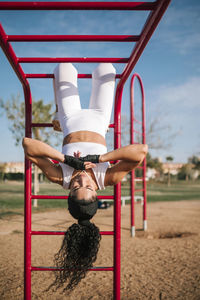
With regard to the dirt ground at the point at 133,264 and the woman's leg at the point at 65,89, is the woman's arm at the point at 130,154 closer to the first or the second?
the woman's leg at the point at 65,89

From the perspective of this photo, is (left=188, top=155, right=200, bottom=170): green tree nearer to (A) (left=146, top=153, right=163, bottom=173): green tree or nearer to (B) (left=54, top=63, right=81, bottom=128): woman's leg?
(A) (left=146, top=153, right=163, bottom=173): green tree

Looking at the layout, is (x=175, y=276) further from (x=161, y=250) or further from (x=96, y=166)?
(x=96, y=166)

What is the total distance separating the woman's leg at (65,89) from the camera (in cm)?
254

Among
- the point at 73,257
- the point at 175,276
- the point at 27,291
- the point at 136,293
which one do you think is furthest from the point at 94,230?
the point at 175,276

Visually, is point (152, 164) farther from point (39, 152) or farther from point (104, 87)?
point (39, 152)

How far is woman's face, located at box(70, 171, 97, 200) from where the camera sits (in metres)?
2.09

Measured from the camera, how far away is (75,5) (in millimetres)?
1473

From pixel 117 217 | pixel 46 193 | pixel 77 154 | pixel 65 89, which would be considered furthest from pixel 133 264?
pixel 46 193

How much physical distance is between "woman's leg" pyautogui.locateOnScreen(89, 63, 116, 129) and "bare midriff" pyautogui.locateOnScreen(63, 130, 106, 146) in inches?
9.5

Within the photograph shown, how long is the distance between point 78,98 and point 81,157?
0.73m

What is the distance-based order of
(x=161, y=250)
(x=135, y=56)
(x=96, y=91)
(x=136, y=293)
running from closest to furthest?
1. (x=135, y=56)
2. (x=96, y=91)
3. (x=136, y=293)
4. (x=161, y=250)

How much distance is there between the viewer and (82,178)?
2.19m

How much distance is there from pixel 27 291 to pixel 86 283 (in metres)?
0.89

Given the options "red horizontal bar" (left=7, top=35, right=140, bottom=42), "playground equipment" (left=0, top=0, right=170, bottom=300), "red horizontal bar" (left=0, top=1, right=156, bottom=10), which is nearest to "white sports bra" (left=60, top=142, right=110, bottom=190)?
"playground equipment" (left=0, top=0, right=170, bottom=300)
